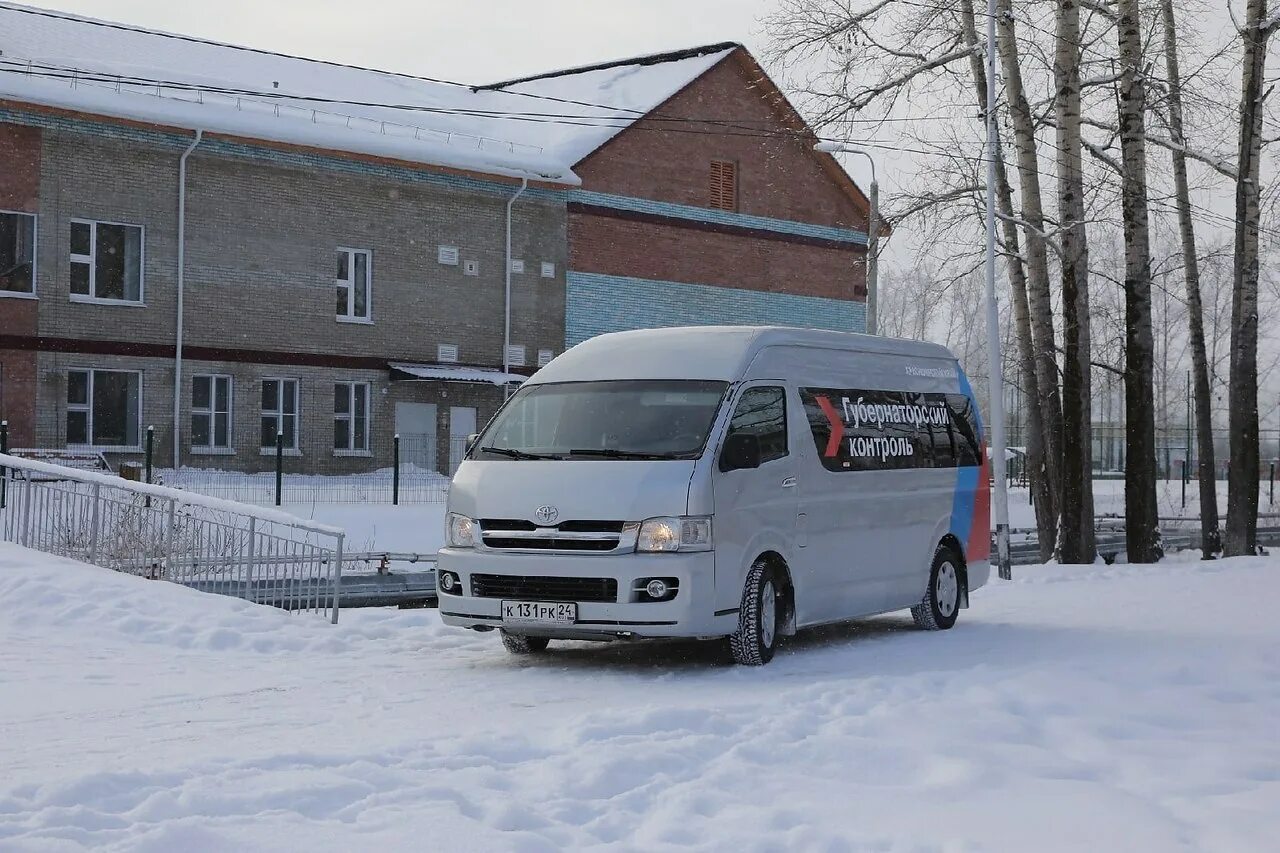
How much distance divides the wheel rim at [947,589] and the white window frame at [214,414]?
22.2 metres

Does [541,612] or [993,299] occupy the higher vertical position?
[993,299]

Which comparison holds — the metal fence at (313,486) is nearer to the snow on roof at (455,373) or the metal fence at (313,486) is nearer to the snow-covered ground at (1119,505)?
the snow on roof at (455,373)

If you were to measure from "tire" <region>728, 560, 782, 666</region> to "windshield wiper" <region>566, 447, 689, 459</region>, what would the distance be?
1.04m

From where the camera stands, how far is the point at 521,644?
1210 cm

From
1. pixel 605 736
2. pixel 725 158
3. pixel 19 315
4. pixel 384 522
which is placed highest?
pixel 725 158

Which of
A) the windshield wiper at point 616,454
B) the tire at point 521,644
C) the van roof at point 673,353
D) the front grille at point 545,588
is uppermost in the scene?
the van roof at point 673,353

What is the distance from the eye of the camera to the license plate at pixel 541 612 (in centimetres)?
1077

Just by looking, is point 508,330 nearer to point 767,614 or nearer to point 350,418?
point 350,418

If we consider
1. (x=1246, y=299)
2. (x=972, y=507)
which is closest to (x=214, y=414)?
(x=1246, y=299)

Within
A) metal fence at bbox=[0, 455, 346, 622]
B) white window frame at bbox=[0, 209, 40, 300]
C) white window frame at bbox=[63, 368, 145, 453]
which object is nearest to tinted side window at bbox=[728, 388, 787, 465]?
metal fence at bbox=[0, 455, 346, 622]

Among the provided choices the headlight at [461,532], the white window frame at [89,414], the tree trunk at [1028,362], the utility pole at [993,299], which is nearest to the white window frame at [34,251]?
the white window frame at [89,414]

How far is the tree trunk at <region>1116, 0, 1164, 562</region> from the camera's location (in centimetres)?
2350

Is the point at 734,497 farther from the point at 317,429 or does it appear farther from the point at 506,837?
the point at 317,429

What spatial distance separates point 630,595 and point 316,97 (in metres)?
28.6
